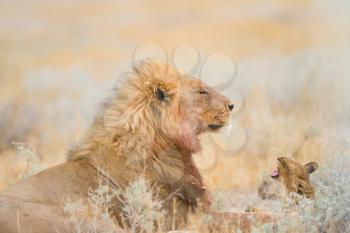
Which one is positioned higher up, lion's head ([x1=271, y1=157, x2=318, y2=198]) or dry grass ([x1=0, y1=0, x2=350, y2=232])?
dry grass ([x1=0, y1=0, x2=350, y2=232])

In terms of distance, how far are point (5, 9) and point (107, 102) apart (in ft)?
13.2

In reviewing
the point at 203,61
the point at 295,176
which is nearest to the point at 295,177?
the point at 295,176

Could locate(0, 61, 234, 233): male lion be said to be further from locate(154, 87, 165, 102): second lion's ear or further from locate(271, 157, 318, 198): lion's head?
locate(271, 157, 318, 198): lion's head

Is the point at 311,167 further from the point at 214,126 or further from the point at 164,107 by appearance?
the point at 164,107

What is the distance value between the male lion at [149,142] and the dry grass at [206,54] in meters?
1.11

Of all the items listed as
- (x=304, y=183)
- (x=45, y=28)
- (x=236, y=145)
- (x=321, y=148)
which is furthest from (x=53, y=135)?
(x=304, y=183)

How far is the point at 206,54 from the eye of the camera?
822cm

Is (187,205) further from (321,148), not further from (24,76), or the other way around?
(24,76)

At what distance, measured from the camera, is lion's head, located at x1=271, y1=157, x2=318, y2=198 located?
3.93 metres

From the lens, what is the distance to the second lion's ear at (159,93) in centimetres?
396

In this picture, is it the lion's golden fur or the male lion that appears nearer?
the male lion

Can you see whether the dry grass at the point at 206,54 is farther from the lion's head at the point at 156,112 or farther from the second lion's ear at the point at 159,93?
the second lion's ear at the point at 159,93

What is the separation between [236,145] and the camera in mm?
6031

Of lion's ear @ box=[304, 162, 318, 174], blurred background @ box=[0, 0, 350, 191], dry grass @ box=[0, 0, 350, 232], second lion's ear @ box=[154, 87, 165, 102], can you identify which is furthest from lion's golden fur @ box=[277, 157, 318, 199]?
blurred background @ box=[0, 0, 350, 191]
